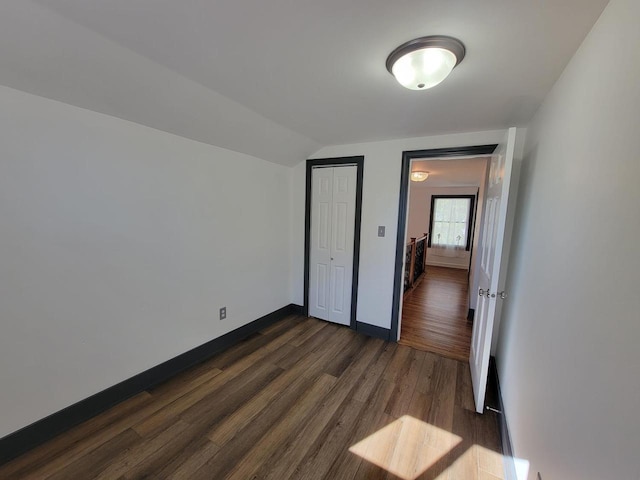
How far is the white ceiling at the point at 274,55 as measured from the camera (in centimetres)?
104

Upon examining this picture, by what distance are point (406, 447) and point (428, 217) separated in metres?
6.69

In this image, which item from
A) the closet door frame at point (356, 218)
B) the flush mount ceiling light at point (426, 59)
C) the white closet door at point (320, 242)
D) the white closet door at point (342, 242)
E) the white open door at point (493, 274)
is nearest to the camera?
the flush mount ceiling light at point (426, 59)

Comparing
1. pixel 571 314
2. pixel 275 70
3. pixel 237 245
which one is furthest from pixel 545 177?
pixel 237 245

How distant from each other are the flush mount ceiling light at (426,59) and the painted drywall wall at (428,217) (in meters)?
6.23

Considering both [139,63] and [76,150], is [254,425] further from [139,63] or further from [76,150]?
[139,63]

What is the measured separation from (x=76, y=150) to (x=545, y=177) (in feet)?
9.48

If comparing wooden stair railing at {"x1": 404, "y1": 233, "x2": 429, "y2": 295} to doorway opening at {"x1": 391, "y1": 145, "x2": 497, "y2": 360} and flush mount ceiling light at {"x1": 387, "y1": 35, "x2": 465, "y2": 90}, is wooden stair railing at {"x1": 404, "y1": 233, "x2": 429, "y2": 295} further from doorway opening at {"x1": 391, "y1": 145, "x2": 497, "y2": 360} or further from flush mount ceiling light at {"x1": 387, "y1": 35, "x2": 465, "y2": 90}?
flush mount ceiling light at {"x1": 387, "y1": 35, "x2": 465, "y2": 90}

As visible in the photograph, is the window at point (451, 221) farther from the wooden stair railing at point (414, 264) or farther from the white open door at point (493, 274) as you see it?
the white open door at point (493, 274)

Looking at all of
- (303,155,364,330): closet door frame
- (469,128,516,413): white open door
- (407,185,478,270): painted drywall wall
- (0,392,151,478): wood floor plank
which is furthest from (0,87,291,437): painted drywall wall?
(407,185,478,270): painted drywall wall

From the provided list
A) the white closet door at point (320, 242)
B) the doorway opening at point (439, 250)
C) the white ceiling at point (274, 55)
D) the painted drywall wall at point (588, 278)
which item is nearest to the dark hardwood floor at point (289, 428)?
the painted drywall wall at point (588, 278)

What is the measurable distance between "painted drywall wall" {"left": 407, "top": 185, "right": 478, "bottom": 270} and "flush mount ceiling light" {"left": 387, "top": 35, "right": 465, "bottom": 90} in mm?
6231

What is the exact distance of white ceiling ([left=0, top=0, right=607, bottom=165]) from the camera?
3.42ft

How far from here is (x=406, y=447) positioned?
5.40 ft

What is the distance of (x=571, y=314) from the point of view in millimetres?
1003
